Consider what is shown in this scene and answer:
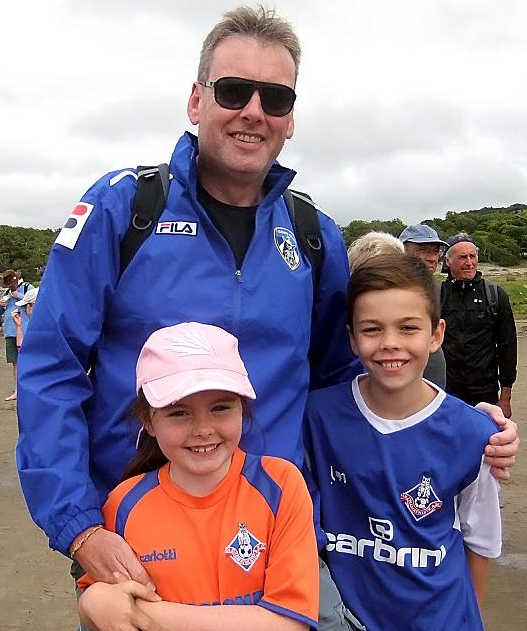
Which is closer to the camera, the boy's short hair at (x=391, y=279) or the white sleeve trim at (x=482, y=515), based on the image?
the white sleeve trim at (x=482, y=515)

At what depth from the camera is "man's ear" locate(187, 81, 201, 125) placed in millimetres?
2434

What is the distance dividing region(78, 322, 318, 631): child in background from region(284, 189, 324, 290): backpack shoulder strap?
66 centimetres

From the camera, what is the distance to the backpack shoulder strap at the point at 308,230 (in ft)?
8.09

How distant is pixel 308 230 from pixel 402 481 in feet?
3.10

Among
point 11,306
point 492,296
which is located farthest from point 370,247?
point 11,306

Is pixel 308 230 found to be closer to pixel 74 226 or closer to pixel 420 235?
pixel 74 226

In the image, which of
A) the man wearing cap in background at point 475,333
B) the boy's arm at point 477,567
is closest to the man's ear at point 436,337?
the boy's arm at point 477,567

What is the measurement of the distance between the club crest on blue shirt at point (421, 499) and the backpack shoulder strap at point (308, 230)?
2.63 ft

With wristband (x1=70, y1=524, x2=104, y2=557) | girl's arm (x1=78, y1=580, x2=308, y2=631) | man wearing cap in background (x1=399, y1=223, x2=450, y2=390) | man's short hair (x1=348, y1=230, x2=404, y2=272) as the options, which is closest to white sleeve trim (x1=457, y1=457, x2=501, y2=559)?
girl's arm (x1=78, y1=580, x2=308, y2=631)

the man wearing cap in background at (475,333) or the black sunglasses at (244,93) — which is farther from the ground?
the black sunglasses at (244,93)

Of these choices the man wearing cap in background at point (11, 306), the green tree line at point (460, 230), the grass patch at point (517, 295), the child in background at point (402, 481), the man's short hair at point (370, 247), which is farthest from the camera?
the green tree line at point (460, 230)

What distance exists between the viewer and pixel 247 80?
2250 mm

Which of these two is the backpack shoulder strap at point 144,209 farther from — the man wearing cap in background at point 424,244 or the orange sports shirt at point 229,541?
the man wearing cap in background at point 424,244

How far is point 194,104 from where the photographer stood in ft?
8.09
